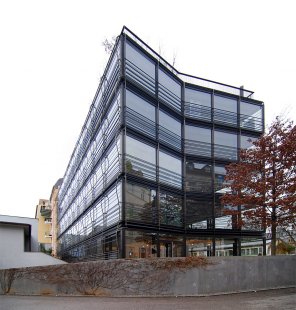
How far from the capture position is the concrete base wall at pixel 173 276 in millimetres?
16578

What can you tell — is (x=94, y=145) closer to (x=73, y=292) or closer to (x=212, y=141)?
(x=212, y=141)

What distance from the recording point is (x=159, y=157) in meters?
23.3

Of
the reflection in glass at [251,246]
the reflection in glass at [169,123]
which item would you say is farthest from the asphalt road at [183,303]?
the reflection in glass at [169,123]

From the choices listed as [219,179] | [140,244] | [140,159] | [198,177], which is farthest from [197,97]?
[140,244]

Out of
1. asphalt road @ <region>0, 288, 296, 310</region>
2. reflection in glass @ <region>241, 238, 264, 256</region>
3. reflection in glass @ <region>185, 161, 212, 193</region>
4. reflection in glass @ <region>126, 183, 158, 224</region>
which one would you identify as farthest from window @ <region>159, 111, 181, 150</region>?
asphalt road @ <region>0, 288, 296, 310</region>

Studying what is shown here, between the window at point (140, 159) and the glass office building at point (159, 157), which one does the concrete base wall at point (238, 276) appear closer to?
the glass office building at point (159, 157)

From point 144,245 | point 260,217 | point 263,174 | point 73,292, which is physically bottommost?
point 73,292

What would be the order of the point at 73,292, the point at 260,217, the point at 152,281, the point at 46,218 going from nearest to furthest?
1. the point at 152,281
2. the point at 73,292
3. the point at 260,217
4. the point at 46,218

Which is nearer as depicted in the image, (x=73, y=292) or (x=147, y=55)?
(x=73, y=292)

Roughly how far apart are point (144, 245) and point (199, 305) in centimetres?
797

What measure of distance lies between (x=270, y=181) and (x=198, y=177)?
687 centimetres

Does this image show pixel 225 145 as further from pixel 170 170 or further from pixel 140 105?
pixel 140 105

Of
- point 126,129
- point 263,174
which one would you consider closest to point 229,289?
point 263,174

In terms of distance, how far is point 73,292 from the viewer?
60.7 feet
